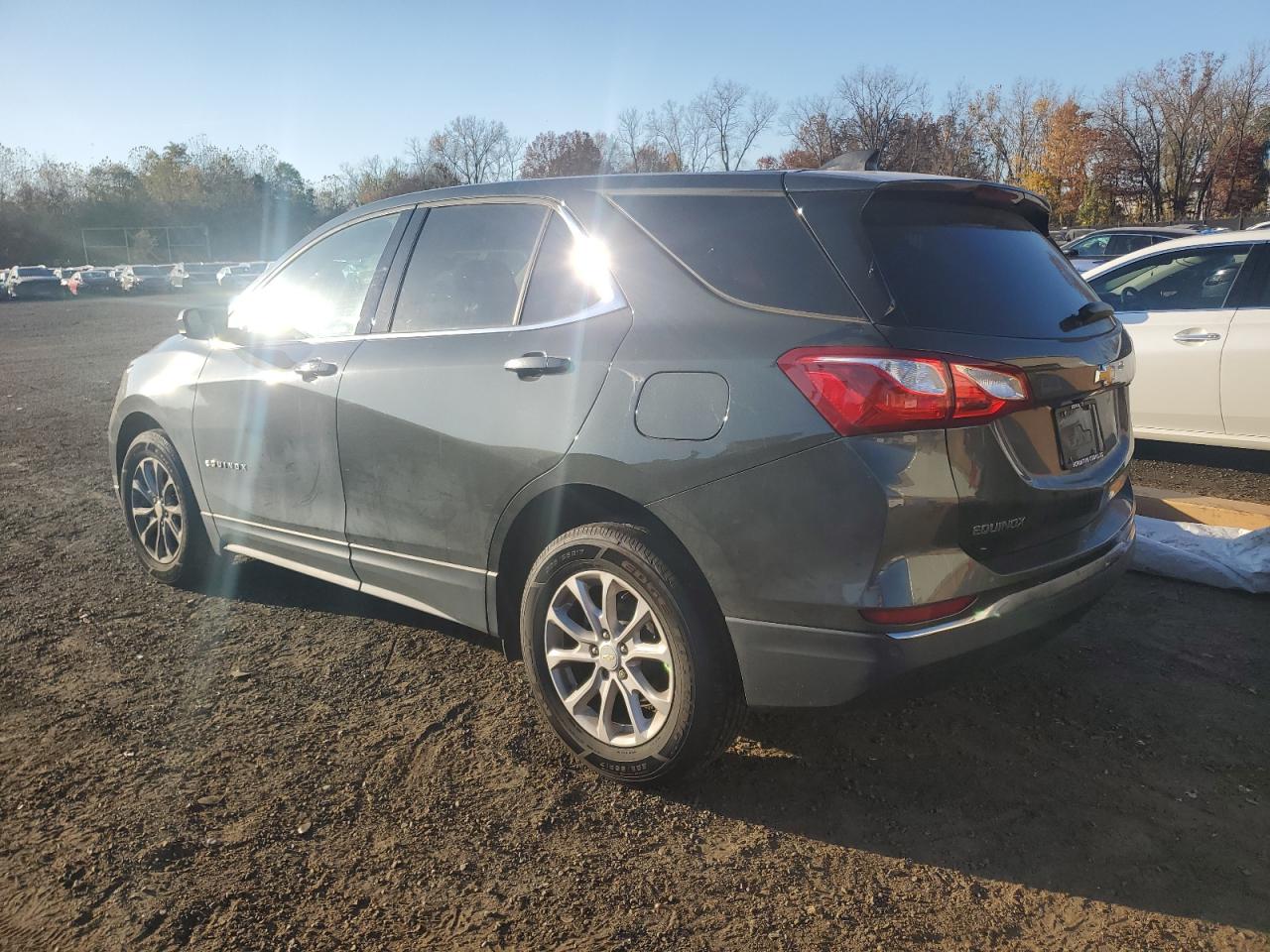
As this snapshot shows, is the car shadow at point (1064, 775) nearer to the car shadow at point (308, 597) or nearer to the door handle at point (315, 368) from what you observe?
the car shadow at point (308, 597)

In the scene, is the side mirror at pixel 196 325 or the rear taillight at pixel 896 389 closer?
the rear taillight at pixel 896 389

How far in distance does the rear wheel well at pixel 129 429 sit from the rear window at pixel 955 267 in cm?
370

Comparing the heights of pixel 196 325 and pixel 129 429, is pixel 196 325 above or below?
above

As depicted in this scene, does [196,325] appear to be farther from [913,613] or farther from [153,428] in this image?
[913,613]

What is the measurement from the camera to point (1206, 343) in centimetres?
618

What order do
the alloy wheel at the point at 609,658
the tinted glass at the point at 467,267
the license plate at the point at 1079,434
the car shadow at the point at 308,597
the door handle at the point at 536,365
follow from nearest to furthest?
the license plate at the point at 1079,434, the alloy wheel at the point at 609,658, the door handle at the point at 536,365, the tinted glass at the point at 467,267, the car shadow at the point at 308,597

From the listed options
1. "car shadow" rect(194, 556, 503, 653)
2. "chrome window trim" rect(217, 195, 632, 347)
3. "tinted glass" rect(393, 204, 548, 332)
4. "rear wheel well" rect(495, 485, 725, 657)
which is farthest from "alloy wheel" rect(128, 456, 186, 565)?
"rear wheel well" rect(495, 485, 725, 657)

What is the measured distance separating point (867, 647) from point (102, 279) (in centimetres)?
5094

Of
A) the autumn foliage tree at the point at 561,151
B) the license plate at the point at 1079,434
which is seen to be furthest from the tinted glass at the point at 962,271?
the autumn foliage tree at the point at 561,151

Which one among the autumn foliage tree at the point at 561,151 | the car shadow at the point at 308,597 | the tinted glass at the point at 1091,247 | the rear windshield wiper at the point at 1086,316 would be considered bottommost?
the car shadow at the point at 308,597

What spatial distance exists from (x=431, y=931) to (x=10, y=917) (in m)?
1.07

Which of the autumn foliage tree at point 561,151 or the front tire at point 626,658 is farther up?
the autumn foliage tree at point 561,151

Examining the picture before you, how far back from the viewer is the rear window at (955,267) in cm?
253

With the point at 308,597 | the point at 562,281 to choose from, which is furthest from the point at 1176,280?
the point at 308,597
